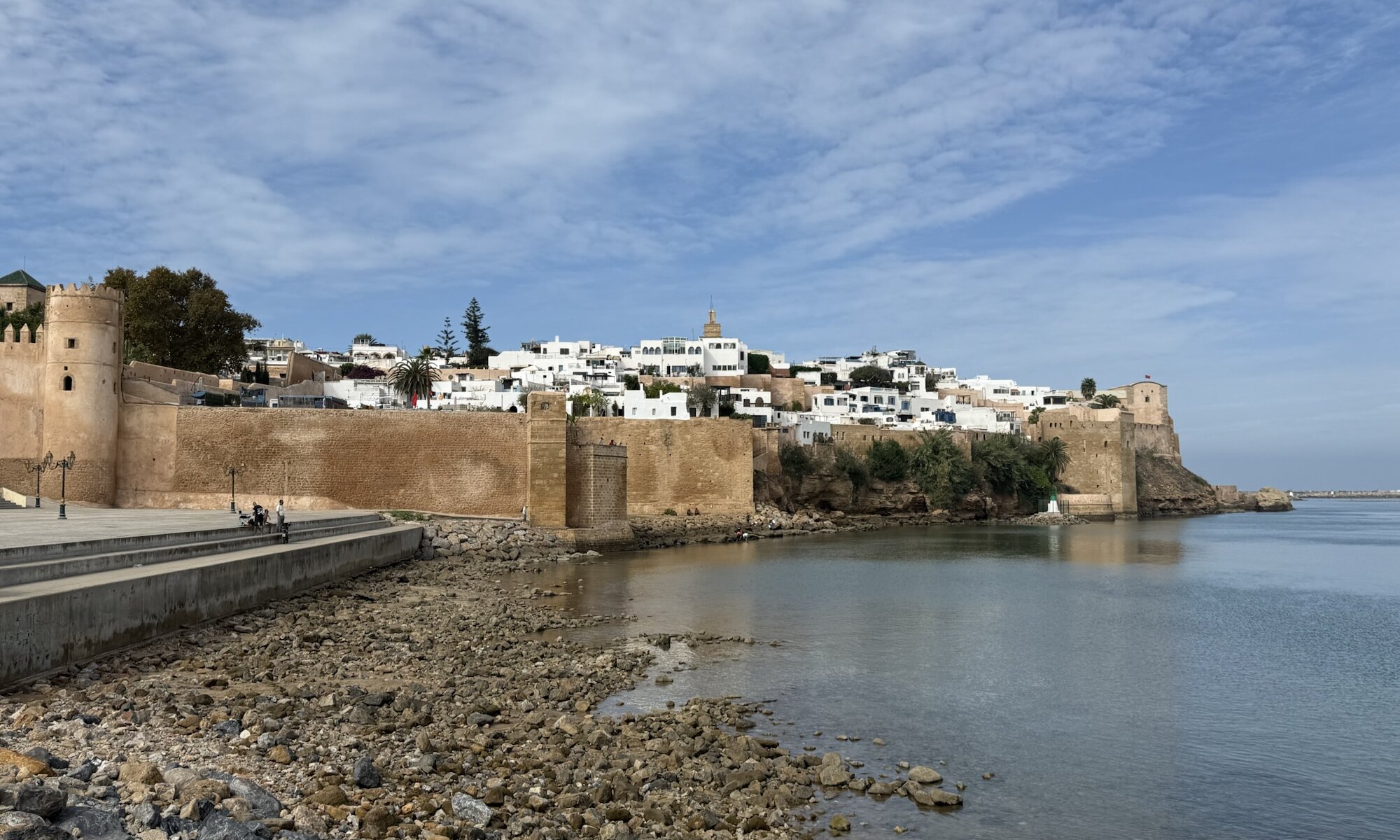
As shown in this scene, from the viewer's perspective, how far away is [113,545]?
1105 cm

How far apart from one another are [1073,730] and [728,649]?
14.1 feet

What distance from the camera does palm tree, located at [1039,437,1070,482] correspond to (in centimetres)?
4825

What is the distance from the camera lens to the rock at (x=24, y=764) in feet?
16.7

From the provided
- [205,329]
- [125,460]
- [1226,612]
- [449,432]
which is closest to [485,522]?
[449,432]

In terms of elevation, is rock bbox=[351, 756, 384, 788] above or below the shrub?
below

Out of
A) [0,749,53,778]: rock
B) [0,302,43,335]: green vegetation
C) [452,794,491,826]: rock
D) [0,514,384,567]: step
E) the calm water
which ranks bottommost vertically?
the calm water

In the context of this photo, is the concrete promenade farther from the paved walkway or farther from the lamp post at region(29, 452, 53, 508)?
the lamp post at region(29, 452, 53, 508)

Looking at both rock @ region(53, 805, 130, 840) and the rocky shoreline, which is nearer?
rock @ region(53, 805, 130, 840)

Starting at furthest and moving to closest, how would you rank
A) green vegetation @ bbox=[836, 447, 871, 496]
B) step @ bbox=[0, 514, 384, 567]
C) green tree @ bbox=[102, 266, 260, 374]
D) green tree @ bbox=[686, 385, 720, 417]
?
green tree @ bbox=[686, 385, 720, 417]
green vegetation @ bbox=[836, 447, 871, 496]
green tree @ bbox=[102, 266, 260, 374]
step @ bbox=[0, 514, 384, 567]

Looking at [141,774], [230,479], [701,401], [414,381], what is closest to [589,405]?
[701,401]

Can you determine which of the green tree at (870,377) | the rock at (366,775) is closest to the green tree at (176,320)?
the rock at (366,775)

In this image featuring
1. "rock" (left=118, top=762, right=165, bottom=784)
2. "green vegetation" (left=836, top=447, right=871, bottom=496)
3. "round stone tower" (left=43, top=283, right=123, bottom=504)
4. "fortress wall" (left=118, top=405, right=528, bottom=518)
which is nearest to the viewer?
"rock" (left=118, top=762, right=165, bottom=784)

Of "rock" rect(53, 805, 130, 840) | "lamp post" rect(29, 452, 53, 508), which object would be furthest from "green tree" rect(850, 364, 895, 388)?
"rock" rect(53, 805, 130, 840)

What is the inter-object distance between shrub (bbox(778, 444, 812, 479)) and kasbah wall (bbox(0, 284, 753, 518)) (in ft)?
37.5
